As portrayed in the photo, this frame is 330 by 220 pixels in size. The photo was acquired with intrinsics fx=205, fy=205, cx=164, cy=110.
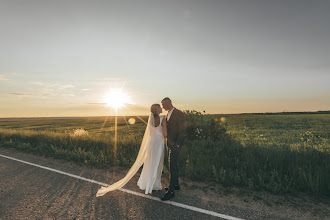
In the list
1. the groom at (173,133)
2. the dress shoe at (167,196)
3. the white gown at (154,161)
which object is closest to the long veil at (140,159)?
the white gown at (154,161)

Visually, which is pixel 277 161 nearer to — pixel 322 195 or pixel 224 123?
pixel 322 195

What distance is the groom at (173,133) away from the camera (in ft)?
17.3

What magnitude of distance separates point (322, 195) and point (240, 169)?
2.12 metres

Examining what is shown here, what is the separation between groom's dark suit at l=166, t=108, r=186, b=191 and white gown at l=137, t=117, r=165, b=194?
11.7 inches

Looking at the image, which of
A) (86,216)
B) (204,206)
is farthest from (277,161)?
(86,216)

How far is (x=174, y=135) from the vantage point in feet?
17.5

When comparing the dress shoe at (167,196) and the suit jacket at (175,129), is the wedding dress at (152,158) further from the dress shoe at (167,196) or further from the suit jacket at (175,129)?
the dress shoe at (167,196)

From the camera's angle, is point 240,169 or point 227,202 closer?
point 227,202

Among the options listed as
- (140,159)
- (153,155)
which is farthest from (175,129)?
(140,159)

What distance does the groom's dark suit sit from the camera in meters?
5.26

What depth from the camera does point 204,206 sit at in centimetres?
469

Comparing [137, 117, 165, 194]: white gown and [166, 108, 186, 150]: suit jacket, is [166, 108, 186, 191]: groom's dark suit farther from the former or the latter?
[137, 117, 165, 194]: white gown

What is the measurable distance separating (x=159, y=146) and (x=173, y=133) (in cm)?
60

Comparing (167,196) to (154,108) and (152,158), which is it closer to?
(152,158)
